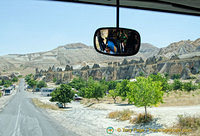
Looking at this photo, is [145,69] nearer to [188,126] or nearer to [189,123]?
[189,123]

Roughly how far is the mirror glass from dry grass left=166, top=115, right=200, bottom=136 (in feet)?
51.2

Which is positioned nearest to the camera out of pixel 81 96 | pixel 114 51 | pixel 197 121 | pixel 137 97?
pixel 114 51

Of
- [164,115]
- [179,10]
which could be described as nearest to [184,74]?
[164,115]

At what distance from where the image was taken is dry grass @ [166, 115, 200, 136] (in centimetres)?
1673

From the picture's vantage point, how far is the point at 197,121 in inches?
702

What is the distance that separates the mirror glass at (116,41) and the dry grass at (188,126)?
15.6 meters

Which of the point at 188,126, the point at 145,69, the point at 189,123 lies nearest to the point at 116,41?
the point at 188,126

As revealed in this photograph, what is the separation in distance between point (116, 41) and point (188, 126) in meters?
17.7

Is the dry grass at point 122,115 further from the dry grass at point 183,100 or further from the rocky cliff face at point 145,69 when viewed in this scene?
the rocky cliff face at point 145,69

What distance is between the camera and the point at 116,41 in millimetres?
3039

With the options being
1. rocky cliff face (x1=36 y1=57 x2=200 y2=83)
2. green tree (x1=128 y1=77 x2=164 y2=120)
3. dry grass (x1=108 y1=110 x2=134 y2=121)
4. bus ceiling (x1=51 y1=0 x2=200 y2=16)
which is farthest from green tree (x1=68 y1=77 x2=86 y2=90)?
bus ceiling (x1=51 y1=0 x2=200 y2=16)

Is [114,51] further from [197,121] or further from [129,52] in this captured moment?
[197,121]

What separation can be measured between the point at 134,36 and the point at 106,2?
106 centimetres

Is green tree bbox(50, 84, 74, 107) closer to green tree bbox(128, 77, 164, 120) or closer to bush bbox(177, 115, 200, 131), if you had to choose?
green tree bbox(128, 77, 164, 120)
